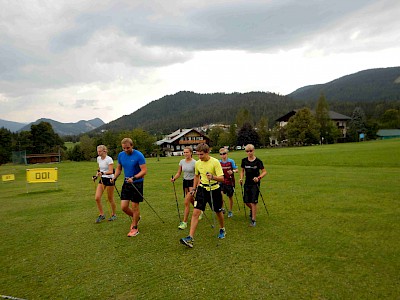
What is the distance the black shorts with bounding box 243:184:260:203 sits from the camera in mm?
7848

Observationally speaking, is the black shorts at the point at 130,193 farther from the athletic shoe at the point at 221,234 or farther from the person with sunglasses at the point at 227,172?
the person with sunglasses at the point at 227,172

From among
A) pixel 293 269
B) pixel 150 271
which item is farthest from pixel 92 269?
pixel 293 269

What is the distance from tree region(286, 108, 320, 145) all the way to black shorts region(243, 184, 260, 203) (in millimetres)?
73095

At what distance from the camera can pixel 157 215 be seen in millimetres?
9211

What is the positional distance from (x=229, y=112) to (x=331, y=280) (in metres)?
198

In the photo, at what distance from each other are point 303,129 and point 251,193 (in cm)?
7524

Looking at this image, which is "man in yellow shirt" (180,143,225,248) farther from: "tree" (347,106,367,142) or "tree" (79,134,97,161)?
"tree" (347,106,367,142)

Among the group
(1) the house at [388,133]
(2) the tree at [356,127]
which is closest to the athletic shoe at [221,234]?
(2) the tree at [356,127]

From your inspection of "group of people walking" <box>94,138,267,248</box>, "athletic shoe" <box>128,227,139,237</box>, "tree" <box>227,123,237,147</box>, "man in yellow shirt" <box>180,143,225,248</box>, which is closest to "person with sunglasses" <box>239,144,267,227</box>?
"group of people walking" <box>94,138,267,248</box>

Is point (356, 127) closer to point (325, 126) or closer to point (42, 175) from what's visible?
point (325, 126)

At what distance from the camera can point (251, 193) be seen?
7.90m

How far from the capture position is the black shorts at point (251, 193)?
25.7 ft

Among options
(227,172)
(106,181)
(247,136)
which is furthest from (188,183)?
(247,136)

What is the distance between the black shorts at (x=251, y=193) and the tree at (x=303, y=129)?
240 ft
